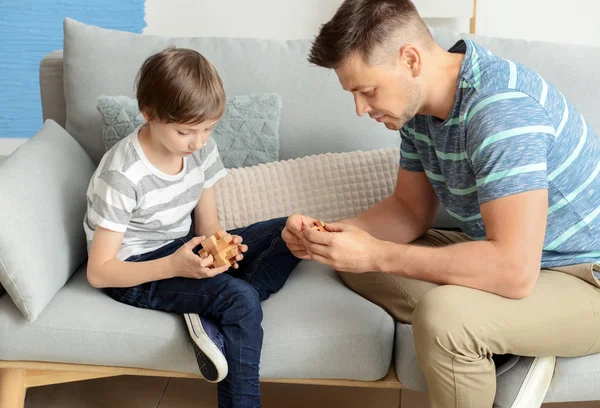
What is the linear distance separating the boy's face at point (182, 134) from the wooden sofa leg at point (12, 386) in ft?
2.08

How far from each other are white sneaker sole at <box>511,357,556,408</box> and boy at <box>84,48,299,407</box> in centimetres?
55

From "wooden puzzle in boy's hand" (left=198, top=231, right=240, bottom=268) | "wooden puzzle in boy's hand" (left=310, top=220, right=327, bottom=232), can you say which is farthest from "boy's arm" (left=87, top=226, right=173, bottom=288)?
"wooden puzzle in boy's hand" (left=310, top=220, right=327, bottom=232)

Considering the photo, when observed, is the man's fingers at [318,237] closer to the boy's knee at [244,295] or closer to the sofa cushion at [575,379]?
the boy's knee at [244,295]

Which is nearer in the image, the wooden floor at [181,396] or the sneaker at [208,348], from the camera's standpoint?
the sneaker at [208,348]

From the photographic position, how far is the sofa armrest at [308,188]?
188cm

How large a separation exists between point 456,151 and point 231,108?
714mm

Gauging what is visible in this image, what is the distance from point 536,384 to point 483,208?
379 mm

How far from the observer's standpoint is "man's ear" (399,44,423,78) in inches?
54.7

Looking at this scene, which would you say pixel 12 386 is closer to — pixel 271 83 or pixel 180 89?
pixel 180 89

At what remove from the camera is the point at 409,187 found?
1.74 meters

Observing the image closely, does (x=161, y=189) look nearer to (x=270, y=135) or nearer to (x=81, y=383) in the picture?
(x=270, y=135)

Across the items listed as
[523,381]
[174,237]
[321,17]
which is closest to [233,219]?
[174,237]

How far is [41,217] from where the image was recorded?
1.62 m

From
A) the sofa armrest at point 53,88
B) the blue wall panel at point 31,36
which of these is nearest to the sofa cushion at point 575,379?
the sofa armrest at point 53,88
